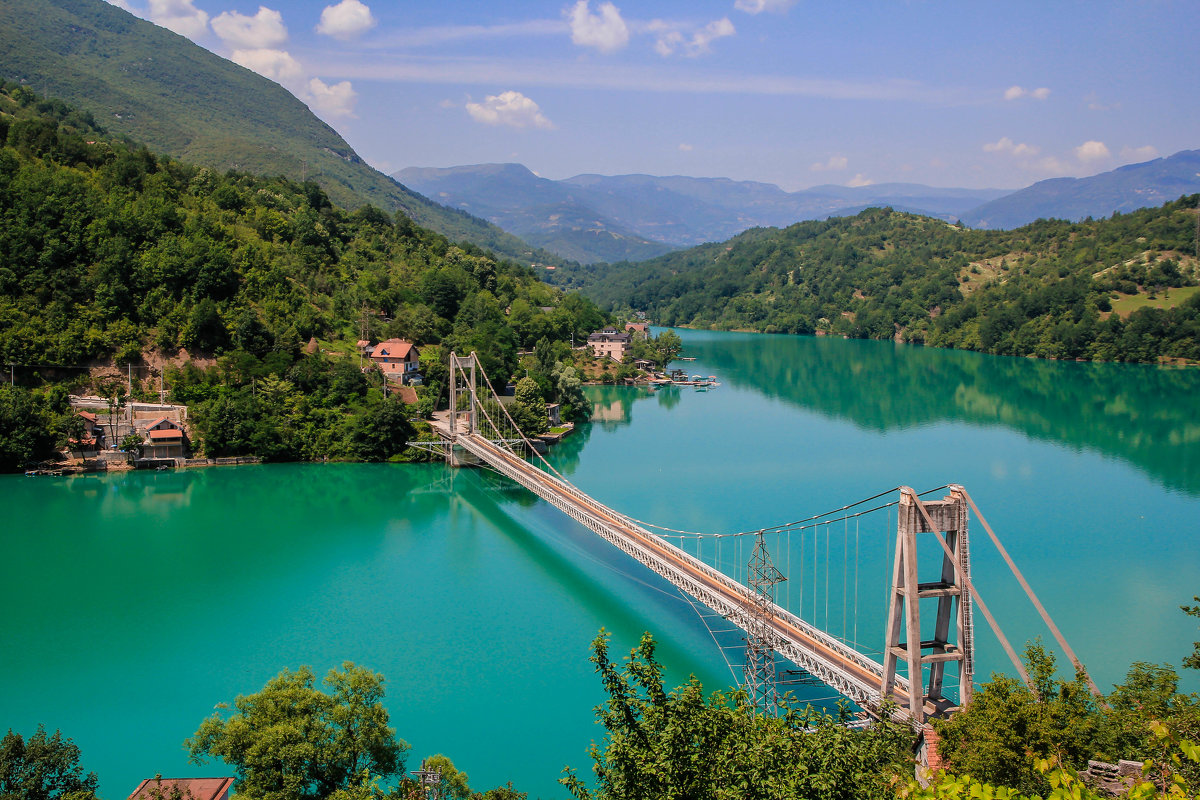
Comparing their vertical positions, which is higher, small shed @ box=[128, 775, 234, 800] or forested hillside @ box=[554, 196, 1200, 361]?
forested hillside @ box=[554, 196, 1200, 361]

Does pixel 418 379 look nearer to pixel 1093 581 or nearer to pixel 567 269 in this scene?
pixel 1093 581

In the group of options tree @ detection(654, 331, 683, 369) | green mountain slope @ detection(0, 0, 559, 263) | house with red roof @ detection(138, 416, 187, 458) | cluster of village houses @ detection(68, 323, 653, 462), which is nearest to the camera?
cluster of village houses @ detection(68, 323, 653, 462)

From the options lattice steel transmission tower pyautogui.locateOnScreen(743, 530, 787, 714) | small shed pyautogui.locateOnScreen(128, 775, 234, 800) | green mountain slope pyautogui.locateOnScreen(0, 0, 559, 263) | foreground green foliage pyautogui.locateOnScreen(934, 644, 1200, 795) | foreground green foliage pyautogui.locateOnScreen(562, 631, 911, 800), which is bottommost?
small shed pyautogui.locateOnScreen(128, 775, 234, 800)

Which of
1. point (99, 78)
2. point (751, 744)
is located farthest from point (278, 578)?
point (99, 78)

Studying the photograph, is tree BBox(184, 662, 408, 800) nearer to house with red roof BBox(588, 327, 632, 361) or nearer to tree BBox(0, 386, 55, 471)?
tree BBox(0, 386, 55, 471)

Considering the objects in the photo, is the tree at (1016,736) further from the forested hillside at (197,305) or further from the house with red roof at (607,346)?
the house with red roof at (607,346)

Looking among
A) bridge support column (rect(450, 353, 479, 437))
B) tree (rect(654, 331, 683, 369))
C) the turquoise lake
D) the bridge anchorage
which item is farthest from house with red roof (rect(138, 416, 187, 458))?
tree (rect(654, 331, 683, 369))

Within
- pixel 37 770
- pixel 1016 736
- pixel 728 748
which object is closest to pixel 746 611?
pixel 1016 736
